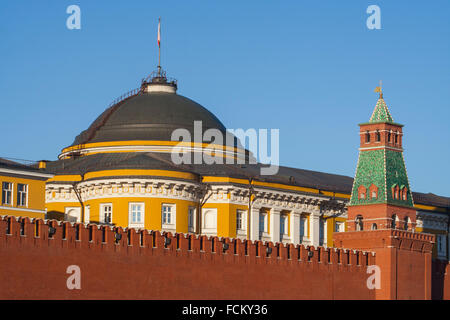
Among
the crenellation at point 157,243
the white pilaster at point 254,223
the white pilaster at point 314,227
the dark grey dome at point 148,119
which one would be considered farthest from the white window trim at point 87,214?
the white pilaster at point 314,227

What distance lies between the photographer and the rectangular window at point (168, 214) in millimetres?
86875

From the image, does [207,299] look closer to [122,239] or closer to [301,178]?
[122,239]

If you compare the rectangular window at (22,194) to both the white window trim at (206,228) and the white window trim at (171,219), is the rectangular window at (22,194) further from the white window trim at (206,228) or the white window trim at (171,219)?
the white window trim at (206,228)

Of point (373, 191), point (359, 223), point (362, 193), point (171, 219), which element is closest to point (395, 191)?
point (373, 191)

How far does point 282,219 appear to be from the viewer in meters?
93.8

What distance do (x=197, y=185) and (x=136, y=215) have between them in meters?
4.80

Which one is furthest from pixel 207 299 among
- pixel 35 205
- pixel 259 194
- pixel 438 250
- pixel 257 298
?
pixel 438 250

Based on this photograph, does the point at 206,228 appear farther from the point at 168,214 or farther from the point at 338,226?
the point at 338,226

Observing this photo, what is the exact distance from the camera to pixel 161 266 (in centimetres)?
7419

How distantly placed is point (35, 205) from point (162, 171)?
44.4ft

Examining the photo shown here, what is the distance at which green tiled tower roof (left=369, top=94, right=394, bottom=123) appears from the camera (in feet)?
286

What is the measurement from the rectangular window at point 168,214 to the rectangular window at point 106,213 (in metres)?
3.29

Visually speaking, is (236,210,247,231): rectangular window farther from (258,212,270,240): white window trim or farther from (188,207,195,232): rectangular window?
(188,207,195,232): rectangular window
